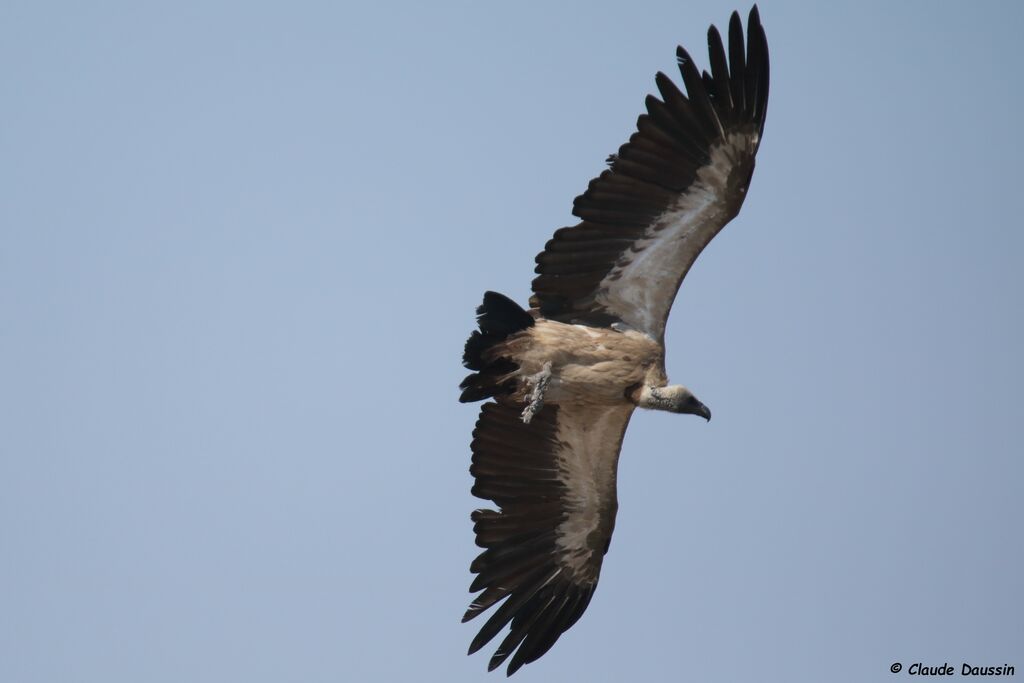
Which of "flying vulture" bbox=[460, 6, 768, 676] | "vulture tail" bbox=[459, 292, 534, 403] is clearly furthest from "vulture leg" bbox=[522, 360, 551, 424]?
"vulture tail" bbox=[459, 292, 534, 403]

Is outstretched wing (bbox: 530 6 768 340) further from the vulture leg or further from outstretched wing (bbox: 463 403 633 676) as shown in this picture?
outstretched wing (bbox: 463 403 633 676)

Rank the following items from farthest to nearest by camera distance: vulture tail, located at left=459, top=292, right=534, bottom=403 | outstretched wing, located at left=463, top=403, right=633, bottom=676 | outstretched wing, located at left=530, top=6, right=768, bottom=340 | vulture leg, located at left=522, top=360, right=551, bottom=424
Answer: outstretched wing, located at left=463, top=403, right=633, bottom=676, vulture leg, located at left=522, top=360, right=551, bottom=424, vulture tail, located at left=459, top=292, right=534, bottom=403, outstretched wing, located at left=530, top=6, right=768, bottom=340

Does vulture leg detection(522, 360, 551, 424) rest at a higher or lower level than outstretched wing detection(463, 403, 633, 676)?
higher

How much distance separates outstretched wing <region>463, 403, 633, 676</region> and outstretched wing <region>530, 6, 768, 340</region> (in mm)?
1144

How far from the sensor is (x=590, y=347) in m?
12.4

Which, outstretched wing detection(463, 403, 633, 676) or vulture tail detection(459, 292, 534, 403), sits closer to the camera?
vulture tail detection(459, 292, 534, 403)

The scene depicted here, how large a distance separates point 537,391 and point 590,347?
588 millimetres

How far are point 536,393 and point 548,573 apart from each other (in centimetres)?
195

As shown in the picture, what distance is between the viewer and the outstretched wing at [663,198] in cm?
1177

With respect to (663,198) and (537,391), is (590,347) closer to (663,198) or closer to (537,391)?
(537,391)

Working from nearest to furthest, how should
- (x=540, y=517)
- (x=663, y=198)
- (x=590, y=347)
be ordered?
(x=663, y=198) < (x=590, y=347) < (x=540, y=517)

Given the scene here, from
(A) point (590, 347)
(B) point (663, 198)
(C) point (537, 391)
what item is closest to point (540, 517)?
(C) point (537, 391)

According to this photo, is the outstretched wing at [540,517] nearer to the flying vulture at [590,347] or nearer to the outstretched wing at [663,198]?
the flying vulture at [590,347]

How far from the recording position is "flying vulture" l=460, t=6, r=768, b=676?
11.8 m
